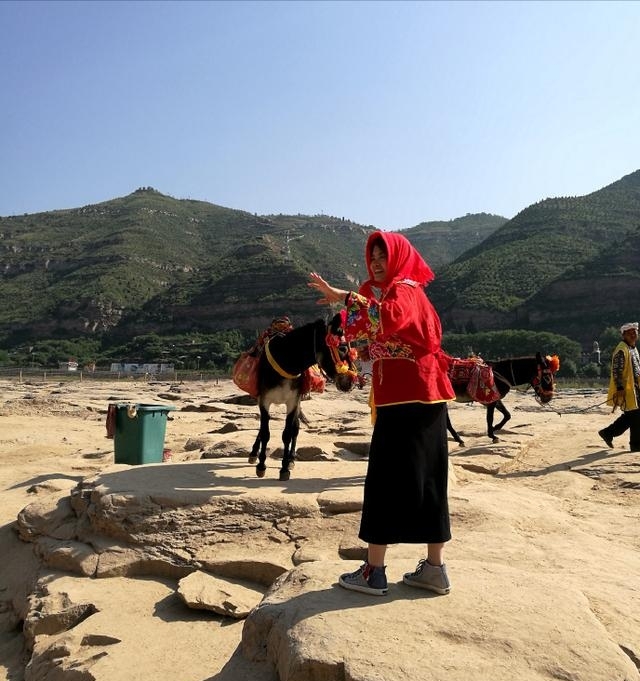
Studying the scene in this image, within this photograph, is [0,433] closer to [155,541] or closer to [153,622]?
[155,541]

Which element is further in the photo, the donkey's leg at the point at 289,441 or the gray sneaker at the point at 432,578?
the donkey's leg at the point at 289,441

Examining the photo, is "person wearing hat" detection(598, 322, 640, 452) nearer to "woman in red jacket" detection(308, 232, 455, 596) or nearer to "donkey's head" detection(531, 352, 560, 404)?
"donkey's head" detection(531, 352, 560, 404)

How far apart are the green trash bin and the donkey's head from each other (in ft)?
22.7

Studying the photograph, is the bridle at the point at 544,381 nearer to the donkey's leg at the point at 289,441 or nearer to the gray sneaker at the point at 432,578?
the donkey's leg at the point at 289,441

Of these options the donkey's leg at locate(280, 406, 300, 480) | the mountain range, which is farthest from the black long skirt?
the mountain range

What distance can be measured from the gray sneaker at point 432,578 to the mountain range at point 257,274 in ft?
222

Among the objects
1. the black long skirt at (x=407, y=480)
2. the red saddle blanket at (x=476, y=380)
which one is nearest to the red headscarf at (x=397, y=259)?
the black long skirt at (x=407, y=480)

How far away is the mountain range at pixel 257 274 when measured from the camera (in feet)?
231

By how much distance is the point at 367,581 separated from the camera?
314 cm

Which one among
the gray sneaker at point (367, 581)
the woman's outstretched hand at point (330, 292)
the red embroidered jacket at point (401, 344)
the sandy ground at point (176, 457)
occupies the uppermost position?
the woman's outstretched hand at point (330, 292)

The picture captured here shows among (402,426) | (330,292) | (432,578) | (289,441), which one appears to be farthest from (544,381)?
(432,578)

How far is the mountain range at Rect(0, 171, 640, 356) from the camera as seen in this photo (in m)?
70.4

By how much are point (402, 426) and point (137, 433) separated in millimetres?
6234

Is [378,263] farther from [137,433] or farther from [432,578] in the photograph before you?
[137,433]
